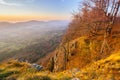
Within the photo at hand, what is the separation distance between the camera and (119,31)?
2970 centimetres

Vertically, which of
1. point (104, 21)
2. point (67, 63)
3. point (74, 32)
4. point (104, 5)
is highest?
point (104, 5)

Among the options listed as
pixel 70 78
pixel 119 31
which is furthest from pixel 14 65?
pixel 119 31

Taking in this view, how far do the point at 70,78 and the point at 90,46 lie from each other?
64.0 ft

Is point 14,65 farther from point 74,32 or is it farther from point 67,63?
point 74,32

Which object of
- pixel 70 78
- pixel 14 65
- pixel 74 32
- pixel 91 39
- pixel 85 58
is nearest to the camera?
pixel 70 78

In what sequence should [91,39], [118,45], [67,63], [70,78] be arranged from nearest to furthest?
[70,78], [118,45], [91,39], [67,63]

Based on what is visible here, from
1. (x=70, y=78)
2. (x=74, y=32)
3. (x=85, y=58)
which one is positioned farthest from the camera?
(x=74, y=32)

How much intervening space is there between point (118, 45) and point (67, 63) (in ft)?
38.0

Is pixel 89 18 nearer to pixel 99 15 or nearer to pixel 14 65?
pixel 99 15

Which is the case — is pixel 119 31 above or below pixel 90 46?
above

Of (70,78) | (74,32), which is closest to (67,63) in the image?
(74,32)

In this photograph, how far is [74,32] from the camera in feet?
163

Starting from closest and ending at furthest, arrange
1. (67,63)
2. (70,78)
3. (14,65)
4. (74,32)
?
(70,78) < (14,65) < (67,63) < (74,32)

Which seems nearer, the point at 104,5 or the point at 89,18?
the point at 104,5
